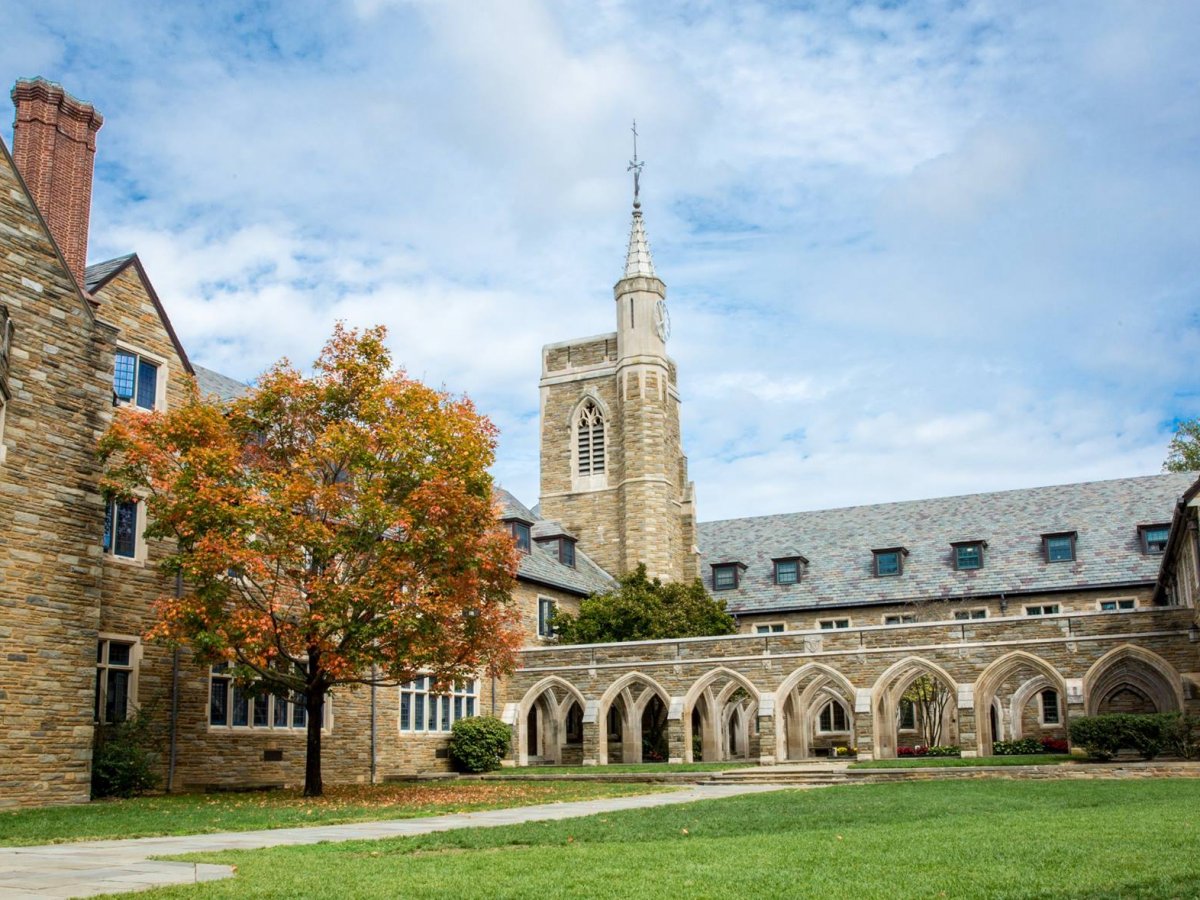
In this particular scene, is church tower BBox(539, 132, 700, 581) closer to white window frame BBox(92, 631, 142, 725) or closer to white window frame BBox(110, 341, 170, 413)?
white window frame BBox(110, 341, 170, 413)

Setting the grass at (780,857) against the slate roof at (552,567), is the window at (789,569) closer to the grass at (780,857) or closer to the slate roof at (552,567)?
the slate roof at (552,567)

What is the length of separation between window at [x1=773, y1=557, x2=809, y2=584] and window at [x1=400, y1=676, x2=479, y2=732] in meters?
13.1

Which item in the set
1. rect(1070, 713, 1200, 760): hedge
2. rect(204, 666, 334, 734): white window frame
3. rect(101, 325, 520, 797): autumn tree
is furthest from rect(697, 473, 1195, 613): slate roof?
rect(101, 325, 520, 797): autumn tree

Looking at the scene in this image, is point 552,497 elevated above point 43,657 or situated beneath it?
elevated above

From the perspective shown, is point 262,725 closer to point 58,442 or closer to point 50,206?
point 58,442

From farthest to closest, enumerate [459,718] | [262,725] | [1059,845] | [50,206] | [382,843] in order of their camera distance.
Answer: [459,718] → [262,725] → [50,206] → [382,843] → [1059,845]

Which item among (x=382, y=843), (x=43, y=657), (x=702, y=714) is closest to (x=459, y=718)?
(x=702, y=714)

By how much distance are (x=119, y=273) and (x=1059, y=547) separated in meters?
30.6

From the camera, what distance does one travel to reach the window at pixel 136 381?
77.9ft

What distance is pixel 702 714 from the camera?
3625 cm

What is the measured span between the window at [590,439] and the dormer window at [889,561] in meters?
10.9

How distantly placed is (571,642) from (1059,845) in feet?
92.7

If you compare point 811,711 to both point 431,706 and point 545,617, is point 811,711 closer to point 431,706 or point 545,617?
point 545,617

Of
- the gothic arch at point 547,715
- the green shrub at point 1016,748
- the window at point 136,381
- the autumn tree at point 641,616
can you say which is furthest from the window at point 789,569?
the window at point 136,381
